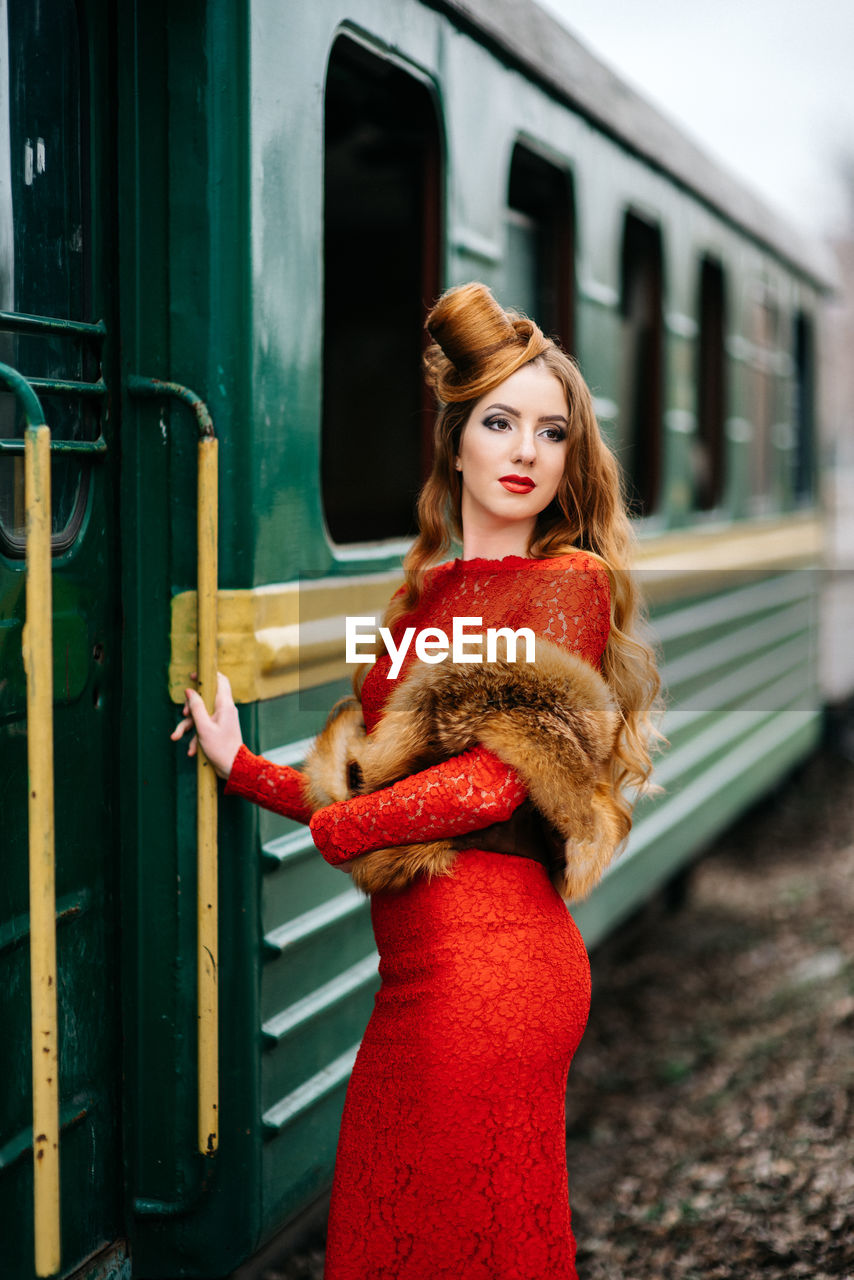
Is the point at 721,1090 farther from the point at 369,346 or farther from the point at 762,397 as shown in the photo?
the point at 762,397

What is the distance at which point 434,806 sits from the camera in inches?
69.6

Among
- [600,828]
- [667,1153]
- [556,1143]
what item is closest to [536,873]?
[600,828]

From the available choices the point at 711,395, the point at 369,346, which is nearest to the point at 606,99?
the point at 369,346

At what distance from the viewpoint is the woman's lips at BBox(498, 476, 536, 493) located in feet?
6.13

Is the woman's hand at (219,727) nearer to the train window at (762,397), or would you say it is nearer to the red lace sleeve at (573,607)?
the red lace sleeve at (573,607)

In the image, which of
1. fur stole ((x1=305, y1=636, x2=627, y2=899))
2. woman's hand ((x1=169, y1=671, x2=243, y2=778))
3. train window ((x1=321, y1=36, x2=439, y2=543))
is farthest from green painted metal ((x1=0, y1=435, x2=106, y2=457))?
train window ((x1=321, y1=36, x2=439, y2=543))

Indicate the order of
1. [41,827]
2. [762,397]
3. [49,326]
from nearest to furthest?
[41,827] → [49,326] → [762,397]

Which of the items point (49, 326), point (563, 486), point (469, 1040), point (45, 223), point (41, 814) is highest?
point (45, 223)

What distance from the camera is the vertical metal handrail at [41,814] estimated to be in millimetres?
1714

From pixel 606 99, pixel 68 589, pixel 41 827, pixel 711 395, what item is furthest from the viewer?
pixel 711 395

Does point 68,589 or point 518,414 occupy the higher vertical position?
point 518,414

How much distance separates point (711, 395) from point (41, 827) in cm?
409

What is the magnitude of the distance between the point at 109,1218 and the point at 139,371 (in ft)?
4.64

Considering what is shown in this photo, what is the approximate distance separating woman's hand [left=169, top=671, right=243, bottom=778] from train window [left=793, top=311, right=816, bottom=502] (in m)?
5.42
